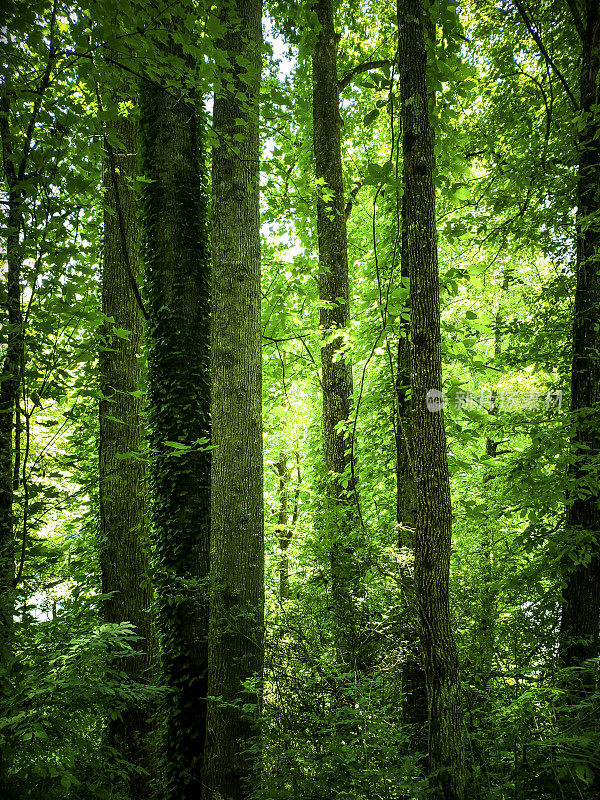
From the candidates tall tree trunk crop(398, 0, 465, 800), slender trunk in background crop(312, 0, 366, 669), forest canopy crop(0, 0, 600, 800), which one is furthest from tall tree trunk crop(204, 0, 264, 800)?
slender trunk in background crop(312, 0, 366, 669)

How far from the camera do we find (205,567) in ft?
14.5

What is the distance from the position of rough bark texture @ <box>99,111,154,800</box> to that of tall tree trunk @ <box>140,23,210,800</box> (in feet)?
1.57

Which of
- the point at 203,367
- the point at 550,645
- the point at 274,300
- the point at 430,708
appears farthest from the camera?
the point at 274,300

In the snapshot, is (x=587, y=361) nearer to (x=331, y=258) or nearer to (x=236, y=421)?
(x=331, y=258)

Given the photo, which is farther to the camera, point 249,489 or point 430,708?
point 249,489

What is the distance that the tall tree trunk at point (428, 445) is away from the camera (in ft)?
7.65

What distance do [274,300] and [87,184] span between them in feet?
10.2

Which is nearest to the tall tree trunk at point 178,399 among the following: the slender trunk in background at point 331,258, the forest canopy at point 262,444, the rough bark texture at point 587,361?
the forest canopy at point 262,444

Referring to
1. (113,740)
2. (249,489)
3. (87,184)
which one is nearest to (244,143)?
(87,184)

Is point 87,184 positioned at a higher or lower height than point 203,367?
higher

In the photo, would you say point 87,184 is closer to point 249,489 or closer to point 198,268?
point 198,268

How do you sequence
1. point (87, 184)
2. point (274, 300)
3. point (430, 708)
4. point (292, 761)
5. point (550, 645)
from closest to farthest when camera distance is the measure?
point (430, 708) → point (292, 761) → point (87, 184) → point (550, 645) → point (274, 300)

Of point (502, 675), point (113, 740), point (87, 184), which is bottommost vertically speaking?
point (113, 740)

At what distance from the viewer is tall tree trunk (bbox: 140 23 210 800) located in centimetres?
407
